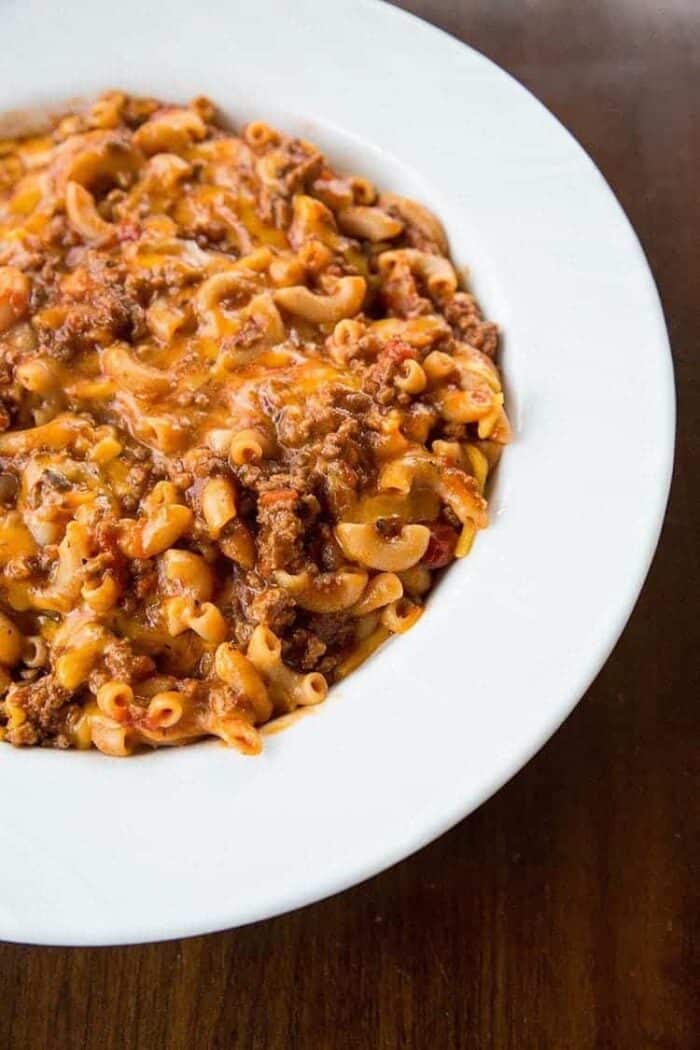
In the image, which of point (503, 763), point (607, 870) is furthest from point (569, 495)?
point (607, 870)

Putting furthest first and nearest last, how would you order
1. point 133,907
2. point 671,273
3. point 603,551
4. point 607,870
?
point 671,273
point 607,870
point 603,551
point 133,907

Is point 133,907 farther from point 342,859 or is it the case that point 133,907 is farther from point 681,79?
point 681,79

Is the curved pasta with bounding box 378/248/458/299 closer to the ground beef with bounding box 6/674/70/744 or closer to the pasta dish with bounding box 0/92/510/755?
the pasta dish with bounding box 0/92/510/755

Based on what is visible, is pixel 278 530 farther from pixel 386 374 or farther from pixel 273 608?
pixel 386 374

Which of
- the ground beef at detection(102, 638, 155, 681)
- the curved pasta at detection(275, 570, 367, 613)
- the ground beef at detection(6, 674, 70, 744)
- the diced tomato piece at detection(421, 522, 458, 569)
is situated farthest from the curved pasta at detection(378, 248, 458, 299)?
the ground beef at detection(6, 674, 70, 744)

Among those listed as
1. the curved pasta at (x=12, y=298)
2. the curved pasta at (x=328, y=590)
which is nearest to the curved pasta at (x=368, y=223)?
the curved pasta at (x=12, y=298)

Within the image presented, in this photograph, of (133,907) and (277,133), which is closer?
(133,907)

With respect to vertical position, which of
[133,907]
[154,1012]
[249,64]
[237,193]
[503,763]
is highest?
[249,64]

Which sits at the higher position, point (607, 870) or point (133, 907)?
point (133, 907)
